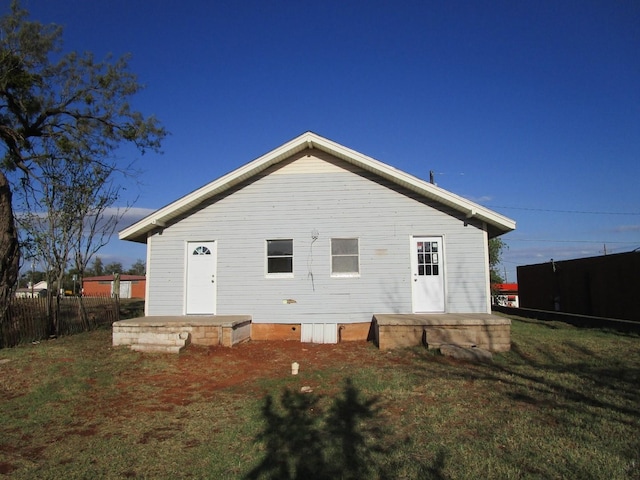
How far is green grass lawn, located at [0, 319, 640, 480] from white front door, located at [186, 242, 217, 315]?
263cm

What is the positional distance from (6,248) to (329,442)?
33.3ft

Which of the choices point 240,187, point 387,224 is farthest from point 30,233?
point 387,224

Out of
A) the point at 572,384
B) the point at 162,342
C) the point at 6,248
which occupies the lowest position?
Answer: the point at 572,384

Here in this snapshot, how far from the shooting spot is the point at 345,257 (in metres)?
12.2

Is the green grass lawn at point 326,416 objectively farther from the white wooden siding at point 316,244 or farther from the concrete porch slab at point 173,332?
the white wooden siding at point 316,244

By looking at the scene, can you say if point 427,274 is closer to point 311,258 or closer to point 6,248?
point 311,258

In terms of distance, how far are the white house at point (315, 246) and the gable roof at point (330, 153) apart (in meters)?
0.03

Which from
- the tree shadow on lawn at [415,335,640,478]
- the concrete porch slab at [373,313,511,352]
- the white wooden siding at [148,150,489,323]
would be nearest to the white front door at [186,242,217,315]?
the white wooden siding at [148,150,489,323]

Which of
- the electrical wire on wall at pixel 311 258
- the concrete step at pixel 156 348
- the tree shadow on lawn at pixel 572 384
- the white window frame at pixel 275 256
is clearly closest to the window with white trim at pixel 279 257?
the white window frame at pixel 275 256

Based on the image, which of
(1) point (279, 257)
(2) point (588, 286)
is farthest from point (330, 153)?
(2) point (588, 286)

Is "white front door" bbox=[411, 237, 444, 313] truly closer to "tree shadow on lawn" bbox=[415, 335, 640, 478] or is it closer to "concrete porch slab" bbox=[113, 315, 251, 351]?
"tree shadow on lawn" bbox=[415, 335, 640, 478]

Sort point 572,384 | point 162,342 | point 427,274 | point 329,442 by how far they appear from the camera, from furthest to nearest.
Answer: point 427,274
point 162,342
point 572,384
point 329,442

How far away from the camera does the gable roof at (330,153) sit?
37.9 feet

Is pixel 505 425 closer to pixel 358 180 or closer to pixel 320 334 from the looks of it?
pixel 320 334
